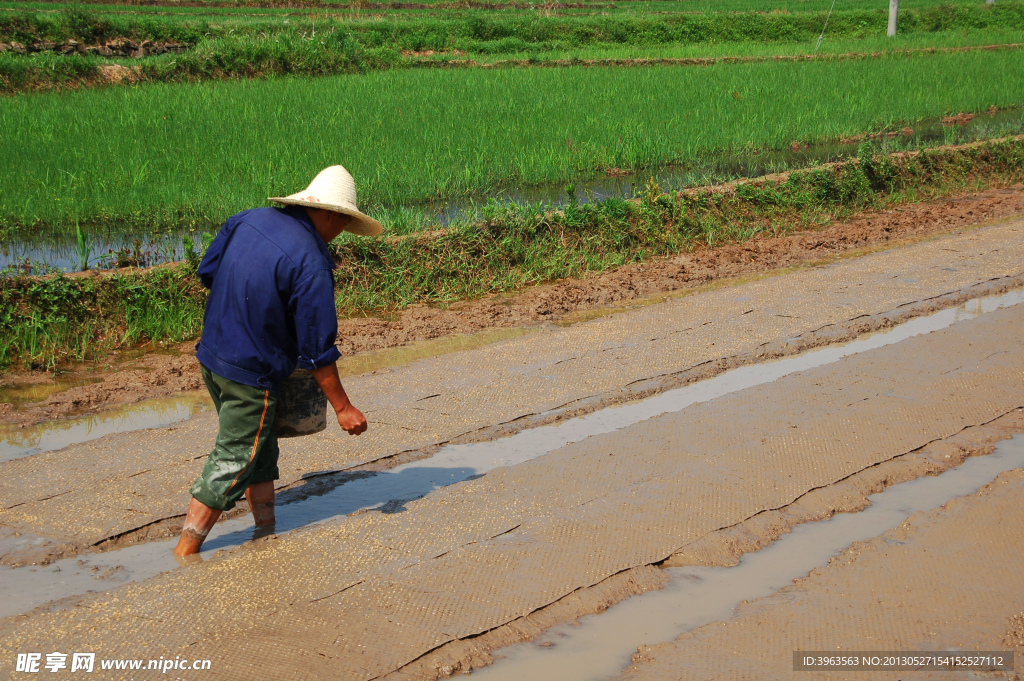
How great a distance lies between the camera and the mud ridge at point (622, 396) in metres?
3.13

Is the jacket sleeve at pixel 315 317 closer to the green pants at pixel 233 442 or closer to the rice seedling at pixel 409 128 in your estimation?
the green pants at pixel 233 442

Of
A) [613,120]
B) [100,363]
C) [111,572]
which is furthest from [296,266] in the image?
[613,120]

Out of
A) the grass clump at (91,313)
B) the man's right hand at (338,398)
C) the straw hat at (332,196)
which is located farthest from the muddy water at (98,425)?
the straw hat at (332,196)

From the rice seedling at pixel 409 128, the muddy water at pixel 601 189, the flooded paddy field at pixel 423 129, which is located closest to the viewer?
the muddy water at pixel 601 189

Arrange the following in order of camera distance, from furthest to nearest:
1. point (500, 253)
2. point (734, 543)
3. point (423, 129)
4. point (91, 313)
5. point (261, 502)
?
point (423, 129) < point (500, 253) < point (91, 313) < point (261, 502) < point (734, 543)

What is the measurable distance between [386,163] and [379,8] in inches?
957

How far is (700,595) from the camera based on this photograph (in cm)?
270

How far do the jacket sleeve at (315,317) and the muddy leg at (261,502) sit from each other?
1.80ft

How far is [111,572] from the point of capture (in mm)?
2869

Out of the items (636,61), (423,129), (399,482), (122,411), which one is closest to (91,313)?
(122,411)

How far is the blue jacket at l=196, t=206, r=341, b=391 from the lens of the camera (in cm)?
273

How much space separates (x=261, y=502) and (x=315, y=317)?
76 cm

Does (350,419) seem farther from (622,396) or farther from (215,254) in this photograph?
(622,396)

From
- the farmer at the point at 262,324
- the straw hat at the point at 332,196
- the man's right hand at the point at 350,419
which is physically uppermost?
the straw hat at the point at 332,196
